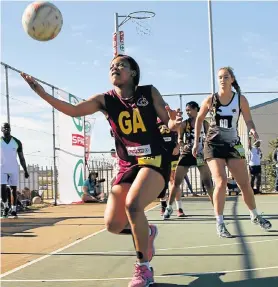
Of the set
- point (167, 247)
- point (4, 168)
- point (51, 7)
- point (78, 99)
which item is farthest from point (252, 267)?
point (78, 99)

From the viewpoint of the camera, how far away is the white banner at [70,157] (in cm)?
1445

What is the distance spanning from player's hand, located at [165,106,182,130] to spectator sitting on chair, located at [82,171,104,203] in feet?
37.3

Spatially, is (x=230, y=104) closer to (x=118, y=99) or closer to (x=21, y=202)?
(x=118, y=99)

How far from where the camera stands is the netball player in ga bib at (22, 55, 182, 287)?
13.2 feet

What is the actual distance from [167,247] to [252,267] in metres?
1.41

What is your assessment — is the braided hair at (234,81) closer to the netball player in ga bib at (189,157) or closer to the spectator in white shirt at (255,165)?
the netball player in ga bib at (189,157)

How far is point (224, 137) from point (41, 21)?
8.19 ft

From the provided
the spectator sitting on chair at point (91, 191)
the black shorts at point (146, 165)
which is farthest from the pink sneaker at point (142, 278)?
the spectator sitting on chair at point (91, 191)

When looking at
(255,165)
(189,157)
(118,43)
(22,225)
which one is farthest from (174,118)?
(118,43)

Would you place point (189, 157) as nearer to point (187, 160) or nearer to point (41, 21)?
point (187, 160)

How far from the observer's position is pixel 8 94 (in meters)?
11.4

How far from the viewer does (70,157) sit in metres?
14.9

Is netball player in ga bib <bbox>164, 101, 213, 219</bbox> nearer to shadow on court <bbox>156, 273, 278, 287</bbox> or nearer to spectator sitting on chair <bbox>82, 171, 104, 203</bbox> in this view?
shadow on court <bbox>156, 273, 278, 287</bbox>

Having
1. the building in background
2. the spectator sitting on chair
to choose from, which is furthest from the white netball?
the building in background
